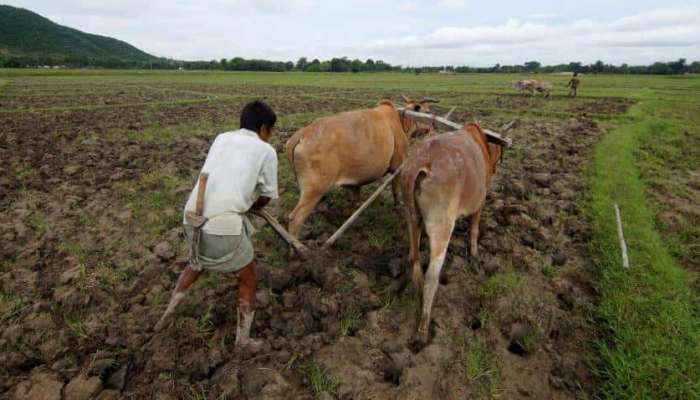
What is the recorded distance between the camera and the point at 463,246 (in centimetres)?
471

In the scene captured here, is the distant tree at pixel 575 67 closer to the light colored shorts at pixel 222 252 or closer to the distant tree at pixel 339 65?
the distant tree at pixel 339 65

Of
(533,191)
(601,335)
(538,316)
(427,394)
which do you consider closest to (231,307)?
(427,394)

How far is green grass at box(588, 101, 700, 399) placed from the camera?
2.76m

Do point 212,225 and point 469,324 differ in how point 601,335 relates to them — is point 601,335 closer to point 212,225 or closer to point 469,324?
point 469,324

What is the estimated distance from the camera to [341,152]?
4762mm

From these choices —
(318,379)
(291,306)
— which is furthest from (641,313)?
(291,306)

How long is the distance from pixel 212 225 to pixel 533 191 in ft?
18.3

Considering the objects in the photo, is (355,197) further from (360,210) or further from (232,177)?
(232,177)

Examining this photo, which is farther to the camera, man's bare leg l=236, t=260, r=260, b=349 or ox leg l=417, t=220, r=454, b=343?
ox leg l=417, t=220, r=454, b=343

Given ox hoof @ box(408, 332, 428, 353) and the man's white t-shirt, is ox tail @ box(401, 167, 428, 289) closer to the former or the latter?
ox hoof @ box(408, 332, 428, 353)

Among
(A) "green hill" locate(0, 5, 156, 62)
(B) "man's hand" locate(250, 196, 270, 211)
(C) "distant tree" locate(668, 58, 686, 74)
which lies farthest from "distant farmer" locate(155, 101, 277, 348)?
(A) "green hill" locate(0, 5, 156, 62)

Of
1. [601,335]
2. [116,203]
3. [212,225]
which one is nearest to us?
[212,225]

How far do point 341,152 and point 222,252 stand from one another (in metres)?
2.24

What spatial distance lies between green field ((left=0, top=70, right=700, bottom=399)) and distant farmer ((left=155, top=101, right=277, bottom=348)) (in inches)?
14.5
